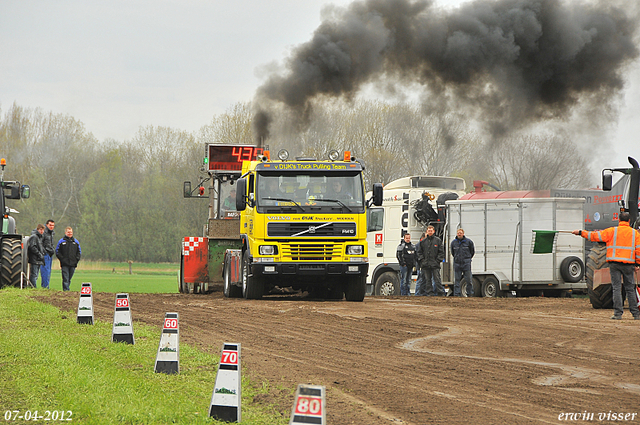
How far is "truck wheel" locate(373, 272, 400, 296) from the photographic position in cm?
2400

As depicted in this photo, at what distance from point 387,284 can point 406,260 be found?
208 cm

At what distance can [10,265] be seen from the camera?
65.1ft

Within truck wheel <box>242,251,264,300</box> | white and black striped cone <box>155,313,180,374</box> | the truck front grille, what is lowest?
white and black striped cone <box>155,313,180,374</box>

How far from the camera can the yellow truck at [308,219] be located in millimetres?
16844

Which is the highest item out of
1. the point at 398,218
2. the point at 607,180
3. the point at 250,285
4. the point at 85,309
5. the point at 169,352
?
the point at 607,180

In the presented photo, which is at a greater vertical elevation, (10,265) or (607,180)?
(607,180)

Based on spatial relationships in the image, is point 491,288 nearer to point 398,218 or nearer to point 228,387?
point 398,218

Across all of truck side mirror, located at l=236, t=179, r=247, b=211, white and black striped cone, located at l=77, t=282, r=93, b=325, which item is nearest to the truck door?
truck side mirror, located at l=236, t=179, r=247, b=211

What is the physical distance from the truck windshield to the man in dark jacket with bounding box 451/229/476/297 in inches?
212

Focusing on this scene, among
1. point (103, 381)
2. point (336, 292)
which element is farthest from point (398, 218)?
point (103, 381)

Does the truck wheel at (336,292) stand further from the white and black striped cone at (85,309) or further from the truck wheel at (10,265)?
the truck wheel at (10,265)

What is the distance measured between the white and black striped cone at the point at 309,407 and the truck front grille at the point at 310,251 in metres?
12.6

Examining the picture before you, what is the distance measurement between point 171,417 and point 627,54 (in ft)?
36.7

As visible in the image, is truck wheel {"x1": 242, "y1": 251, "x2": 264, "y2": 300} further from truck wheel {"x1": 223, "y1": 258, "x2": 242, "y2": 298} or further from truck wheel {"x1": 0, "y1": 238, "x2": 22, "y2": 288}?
truck wheel {"x1": 0, "y1": 238, "x2": 22, "y2": 288}
